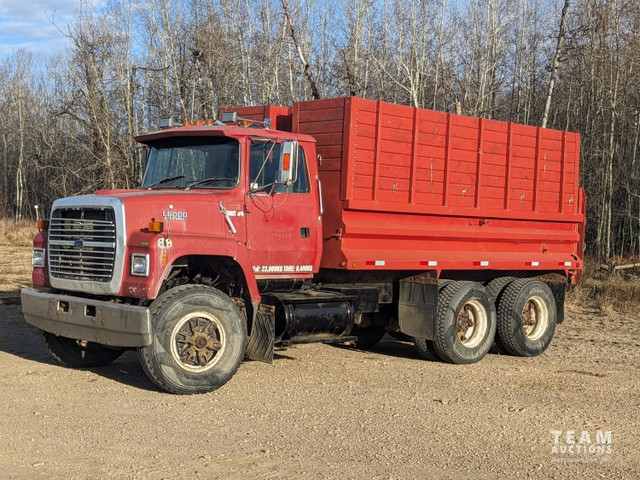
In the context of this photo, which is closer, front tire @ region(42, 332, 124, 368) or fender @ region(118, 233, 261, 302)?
fender @ region(118, 233, 261, 302)

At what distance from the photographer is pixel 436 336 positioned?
9.33 meters

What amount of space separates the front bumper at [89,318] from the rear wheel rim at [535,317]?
5.84 metres

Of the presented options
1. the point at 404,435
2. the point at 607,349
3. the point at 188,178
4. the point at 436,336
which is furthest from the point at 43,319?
the point at 607,349

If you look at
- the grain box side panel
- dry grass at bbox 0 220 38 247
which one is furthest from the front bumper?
dry grass at bbox 0 220 38 247

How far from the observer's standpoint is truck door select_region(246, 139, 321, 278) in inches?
312

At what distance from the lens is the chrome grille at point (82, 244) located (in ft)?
23.8

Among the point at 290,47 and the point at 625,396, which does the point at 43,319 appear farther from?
the point at 290,47

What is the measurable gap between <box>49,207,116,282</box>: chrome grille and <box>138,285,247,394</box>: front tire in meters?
0.72

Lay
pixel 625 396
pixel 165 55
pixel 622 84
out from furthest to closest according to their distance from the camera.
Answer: pixel 165 55
pixel 622 84
pixel 625 396

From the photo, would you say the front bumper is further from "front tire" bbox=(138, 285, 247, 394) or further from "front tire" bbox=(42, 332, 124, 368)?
"front tire" bbox=(42, 332, 124, 368)

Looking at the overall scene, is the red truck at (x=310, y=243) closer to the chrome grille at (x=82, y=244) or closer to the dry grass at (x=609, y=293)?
the chrome grille at (x=82, y=244)

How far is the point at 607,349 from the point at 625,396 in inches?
122

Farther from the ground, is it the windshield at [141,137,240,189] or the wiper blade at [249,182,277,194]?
the windshield at [141,137,240,189]

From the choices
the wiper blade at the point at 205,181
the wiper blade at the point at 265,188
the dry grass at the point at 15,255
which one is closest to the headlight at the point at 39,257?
the wiper blade at the point at 205,181
